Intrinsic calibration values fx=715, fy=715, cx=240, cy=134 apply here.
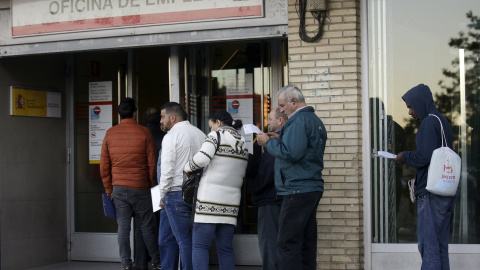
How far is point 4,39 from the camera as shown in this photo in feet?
29.2

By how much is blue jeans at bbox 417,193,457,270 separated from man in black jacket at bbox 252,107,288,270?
1.44 meters

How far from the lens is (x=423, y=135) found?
607 cm

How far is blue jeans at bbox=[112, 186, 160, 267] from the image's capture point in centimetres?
810

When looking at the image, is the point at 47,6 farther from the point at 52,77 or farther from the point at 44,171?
the point at 44,171

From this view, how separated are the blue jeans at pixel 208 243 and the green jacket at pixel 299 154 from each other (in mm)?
838

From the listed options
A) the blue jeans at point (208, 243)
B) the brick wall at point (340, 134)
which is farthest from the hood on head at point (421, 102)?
the blue jeans at point (208, 243)

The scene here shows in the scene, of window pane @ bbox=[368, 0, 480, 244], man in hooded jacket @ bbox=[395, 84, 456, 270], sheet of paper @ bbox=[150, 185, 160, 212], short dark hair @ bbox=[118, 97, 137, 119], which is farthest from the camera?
short dark hair @ bbox=[118, 97, 137, 119]

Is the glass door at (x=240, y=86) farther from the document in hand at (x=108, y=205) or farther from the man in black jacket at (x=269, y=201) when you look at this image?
the man in black jacket at (x=269, y=201)

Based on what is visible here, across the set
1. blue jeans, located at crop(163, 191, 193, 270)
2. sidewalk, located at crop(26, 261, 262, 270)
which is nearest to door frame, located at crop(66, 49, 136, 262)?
sidewalk, located at crop(26, 261, 262, 270)

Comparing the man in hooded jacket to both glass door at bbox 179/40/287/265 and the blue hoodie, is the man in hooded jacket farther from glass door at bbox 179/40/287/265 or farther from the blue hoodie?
glass door at bbox 179/40/287/265

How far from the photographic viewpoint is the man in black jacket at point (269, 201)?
6855 mm

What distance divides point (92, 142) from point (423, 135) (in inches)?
204

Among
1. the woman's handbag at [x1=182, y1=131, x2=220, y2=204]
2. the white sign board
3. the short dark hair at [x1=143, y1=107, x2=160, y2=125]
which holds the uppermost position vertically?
the white sign board

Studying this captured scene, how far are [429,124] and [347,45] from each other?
60.1 inches
